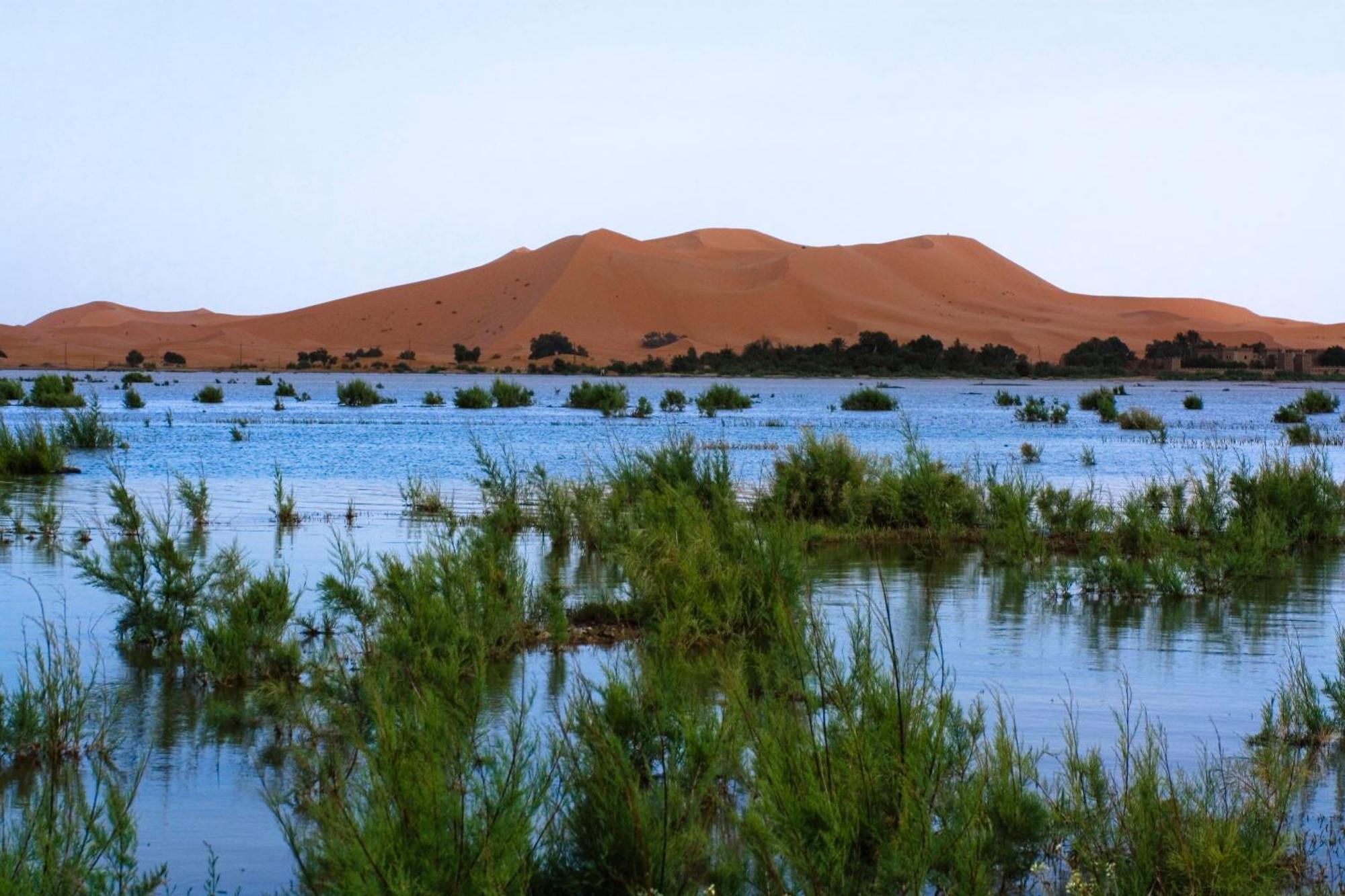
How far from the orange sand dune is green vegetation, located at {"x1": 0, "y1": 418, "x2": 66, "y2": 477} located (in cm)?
7781

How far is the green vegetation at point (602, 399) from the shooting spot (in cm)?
3941

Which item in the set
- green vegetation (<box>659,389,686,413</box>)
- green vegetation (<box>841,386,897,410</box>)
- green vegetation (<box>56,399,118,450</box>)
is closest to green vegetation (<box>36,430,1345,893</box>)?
green vegetation (<box>56,399,118,450</box>)

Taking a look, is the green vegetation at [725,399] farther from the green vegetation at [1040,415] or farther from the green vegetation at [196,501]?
the green vegetation at [196,501]

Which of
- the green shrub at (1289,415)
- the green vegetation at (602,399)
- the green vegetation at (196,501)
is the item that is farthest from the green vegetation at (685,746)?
the green shrub at (1289,415)

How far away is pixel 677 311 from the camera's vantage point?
116062 millimetres

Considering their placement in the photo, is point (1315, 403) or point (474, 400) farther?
point (474, 400)

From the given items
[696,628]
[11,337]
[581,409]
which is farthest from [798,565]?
[11,337]

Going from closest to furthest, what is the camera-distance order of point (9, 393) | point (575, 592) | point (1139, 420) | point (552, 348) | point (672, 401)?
1. point (575, 592)
2. point (1139, 420)
3. point (9, 393)
4. point (672, 401)
5. point (552, 348)

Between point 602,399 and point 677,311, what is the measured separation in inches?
2924

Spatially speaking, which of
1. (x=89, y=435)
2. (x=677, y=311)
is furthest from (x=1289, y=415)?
(x=677, y=311)

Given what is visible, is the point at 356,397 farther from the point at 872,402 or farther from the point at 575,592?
the point at 575,592

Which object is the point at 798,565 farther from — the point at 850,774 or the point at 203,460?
the point at 203,460

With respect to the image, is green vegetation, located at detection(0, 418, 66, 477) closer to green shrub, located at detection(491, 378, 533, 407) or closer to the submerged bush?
the submerged bush

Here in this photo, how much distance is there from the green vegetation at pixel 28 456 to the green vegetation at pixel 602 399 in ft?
60.4
